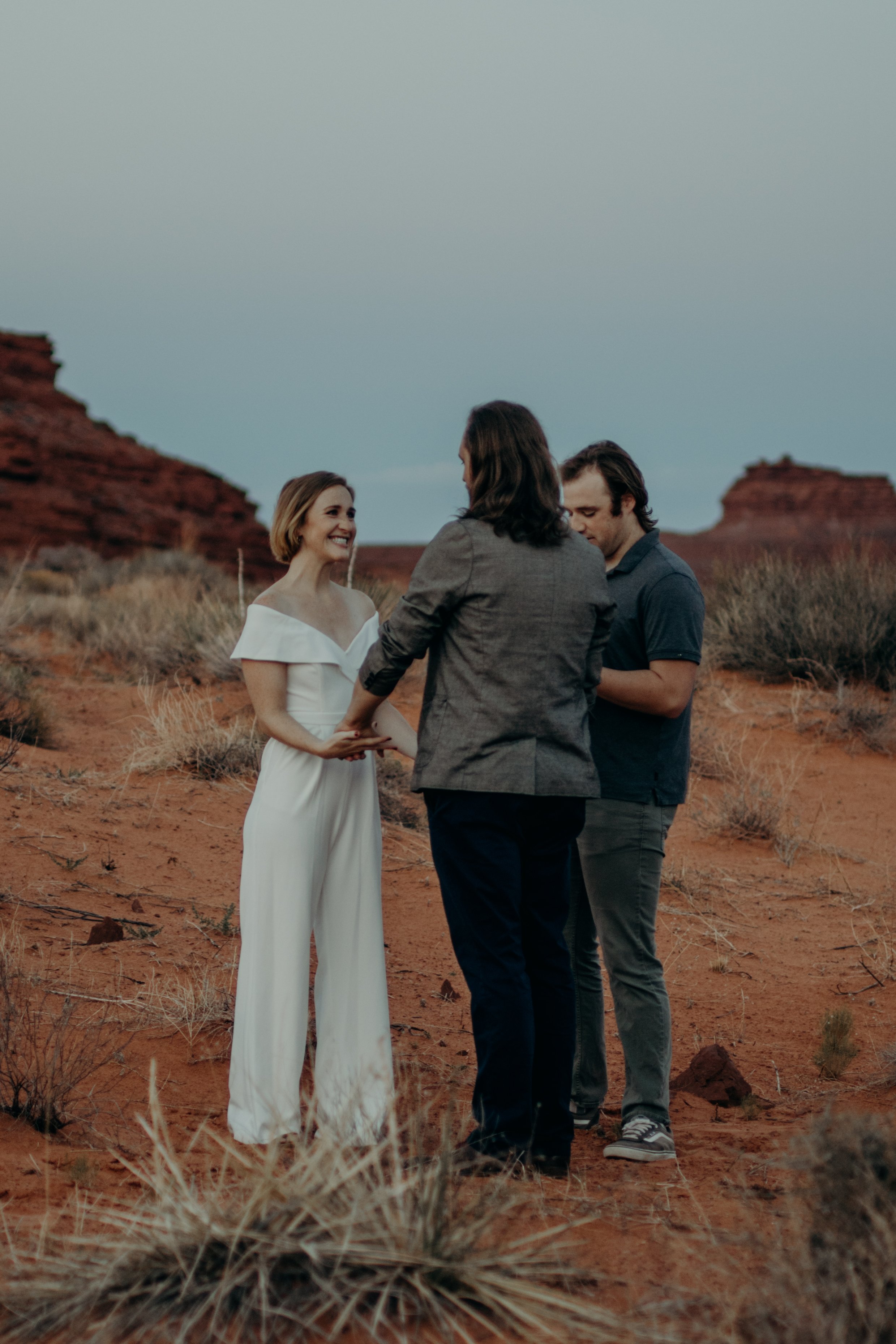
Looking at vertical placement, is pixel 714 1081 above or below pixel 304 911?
below

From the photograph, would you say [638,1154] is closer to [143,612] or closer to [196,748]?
[196,748]

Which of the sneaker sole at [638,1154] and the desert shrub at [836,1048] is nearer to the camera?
the sneaker sole at [638,1154]

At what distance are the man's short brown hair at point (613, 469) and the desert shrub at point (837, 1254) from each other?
6.16 ft

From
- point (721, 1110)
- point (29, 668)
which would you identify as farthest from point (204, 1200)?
point (29, 668)

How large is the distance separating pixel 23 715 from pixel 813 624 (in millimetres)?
7634

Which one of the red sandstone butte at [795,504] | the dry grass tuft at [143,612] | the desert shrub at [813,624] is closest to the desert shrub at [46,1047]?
the dry grass tuft at [143,612]

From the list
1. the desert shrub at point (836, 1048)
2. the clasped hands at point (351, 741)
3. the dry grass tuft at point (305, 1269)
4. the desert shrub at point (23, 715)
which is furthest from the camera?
the desert shrub at point (23, 715)

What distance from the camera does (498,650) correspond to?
9.42 feet

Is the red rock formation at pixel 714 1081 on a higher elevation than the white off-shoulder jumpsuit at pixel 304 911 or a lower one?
lower

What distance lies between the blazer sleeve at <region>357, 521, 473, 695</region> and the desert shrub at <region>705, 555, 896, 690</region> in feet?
30.0

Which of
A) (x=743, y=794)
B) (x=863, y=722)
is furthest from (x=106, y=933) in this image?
(x=863, y=722)

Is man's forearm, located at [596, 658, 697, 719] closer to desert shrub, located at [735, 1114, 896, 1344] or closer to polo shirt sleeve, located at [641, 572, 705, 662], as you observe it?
polo shirt sleeve, located at [641, 572, 705, 662]

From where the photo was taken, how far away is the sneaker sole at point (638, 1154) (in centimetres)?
332

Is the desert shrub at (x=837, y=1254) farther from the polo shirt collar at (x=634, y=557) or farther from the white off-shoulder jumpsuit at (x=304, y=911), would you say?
the polo shirt collar at (x=634, y=557)
